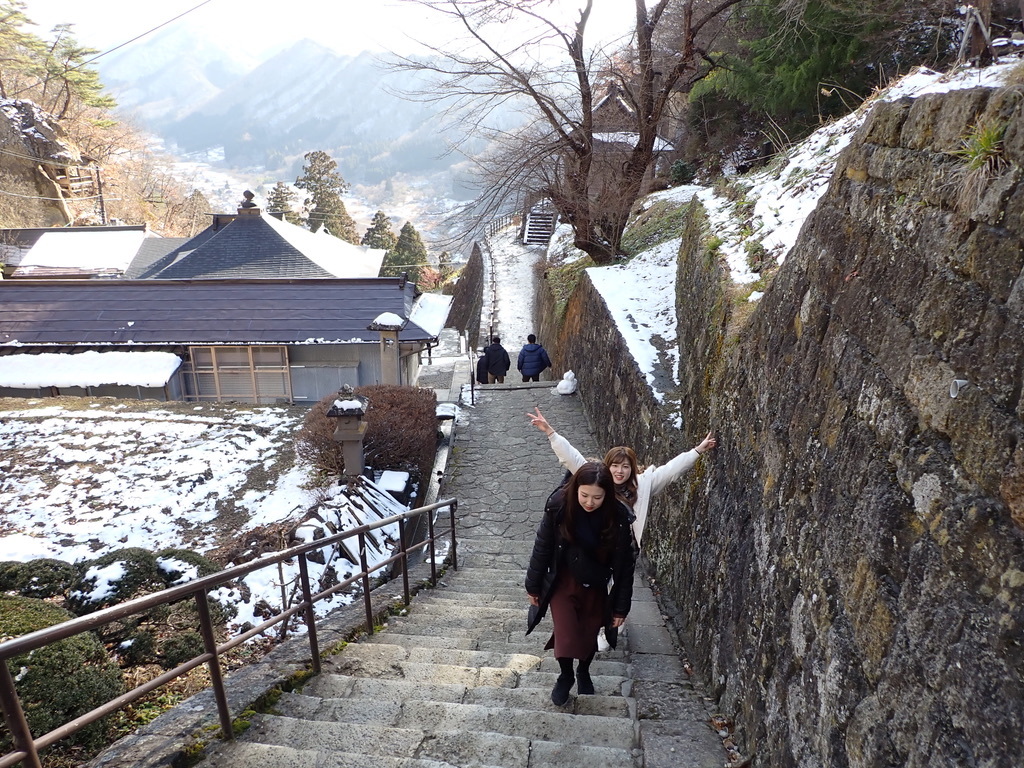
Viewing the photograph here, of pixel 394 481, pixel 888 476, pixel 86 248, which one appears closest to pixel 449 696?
pixel 888 476

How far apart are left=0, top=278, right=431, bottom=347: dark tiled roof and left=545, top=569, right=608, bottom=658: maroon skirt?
10650 mm

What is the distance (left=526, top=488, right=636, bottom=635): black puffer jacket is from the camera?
294cm

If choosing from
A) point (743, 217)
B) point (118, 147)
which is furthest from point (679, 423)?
point (118, 147)

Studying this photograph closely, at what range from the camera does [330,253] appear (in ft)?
71.1

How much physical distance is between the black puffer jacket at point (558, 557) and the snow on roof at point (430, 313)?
35.8 feet

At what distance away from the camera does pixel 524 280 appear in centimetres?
2634

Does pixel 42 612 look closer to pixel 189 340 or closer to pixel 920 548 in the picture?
pixel 920 548

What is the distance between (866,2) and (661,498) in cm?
633

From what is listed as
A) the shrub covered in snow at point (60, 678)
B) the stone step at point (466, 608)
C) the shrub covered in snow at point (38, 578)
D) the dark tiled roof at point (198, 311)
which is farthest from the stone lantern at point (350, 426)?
the dark tiled roof at point (198, 311)

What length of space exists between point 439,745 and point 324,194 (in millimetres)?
44716

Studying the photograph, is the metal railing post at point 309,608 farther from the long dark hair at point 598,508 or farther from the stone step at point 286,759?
the long dark hair at point 598,508

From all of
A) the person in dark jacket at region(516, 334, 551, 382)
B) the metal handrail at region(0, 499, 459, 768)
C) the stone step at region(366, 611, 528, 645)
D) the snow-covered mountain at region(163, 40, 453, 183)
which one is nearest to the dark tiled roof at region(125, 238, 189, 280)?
the person in dark jacket at region(516, 334, 551, 382)

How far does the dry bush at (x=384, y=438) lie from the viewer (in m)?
8.10

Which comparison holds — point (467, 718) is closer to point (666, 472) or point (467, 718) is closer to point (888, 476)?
point (666, 472)
